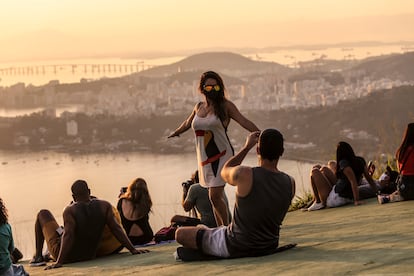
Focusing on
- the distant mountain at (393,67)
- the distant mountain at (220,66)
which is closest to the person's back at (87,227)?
the distant mountain at (393,67)

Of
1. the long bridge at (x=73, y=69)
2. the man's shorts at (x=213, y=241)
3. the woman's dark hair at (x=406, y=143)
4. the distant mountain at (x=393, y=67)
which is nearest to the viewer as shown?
the man's shorts at (x=213, y=241)

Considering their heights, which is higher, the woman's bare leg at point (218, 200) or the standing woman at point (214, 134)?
the standing woman at point (214, 134)

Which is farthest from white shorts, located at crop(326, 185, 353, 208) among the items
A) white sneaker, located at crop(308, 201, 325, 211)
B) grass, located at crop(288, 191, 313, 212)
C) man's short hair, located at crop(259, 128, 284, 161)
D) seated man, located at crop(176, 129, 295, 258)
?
man's short hair, located at crop(259, 128, 284, 161)

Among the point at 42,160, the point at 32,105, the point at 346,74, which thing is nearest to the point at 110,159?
the point at 42,160

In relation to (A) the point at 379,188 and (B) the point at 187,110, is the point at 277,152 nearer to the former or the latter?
(A) the point at 379,188

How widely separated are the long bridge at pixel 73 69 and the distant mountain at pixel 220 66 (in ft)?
43.5

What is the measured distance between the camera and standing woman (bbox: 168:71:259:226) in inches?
319

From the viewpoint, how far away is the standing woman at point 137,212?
31.6 feet

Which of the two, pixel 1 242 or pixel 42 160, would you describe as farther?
pixel 42 160

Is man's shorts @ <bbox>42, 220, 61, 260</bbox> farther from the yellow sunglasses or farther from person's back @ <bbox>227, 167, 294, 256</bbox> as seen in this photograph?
person's back @ <bbox>227, 167, 294, 256</bbox>

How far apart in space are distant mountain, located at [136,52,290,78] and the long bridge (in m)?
13.3

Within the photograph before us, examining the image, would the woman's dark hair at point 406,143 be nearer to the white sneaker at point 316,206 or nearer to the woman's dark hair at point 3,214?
the white sneaker at point 316,206

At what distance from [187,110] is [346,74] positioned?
2518 cm

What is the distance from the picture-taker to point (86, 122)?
103m
